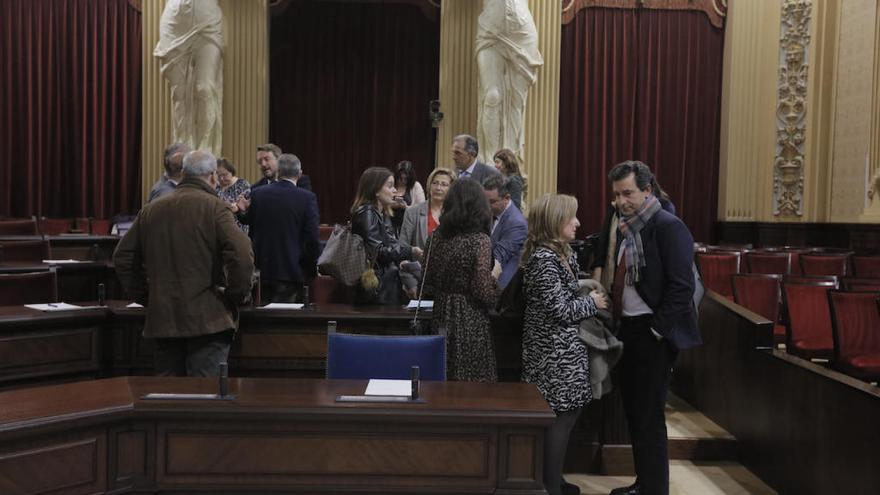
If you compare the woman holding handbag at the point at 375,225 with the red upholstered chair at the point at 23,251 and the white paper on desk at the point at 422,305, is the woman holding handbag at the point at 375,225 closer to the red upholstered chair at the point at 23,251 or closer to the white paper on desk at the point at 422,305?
the white paper on desk at the point at 422,305

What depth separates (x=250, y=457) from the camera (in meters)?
2.48

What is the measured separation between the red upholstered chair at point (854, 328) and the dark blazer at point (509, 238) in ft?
5.52

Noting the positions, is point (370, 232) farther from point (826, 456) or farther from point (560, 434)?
point (826, 456)

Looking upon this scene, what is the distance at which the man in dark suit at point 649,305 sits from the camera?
3.69 m

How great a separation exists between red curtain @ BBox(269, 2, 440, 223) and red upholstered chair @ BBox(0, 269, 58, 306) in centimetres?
778

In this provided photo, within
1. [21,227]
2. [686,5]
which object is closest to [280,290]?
[21,227]

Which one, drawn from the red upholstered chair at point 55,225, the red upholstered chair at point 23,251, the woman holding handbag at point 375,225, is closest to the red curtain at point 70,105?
the red upholstered chair at point 55,225

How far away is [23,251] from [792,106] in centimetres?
833

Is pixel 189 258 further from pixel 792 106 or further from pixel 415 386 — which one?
pixel 792 106

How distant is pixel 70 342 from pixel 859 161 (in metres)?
8.23

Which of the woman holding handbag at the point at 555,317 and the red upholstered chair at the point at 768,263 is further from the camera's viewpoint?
the red upholstered chair at the point at 768,263

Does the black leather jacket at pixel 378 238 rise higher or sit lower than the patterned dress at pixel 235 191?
lower

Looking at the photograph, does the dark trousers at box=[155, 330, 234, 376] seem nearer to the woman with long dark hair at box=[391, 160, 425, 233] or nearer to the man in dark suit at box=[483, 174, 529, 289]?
the man in dark suit at box=[483, 174, 529, 289]

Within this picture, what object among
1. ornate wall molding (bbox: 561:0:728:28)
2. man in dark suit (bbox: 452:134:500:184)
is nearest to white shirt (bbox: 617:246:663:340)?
man in dark suit (bbox: 452:134:500:184)
